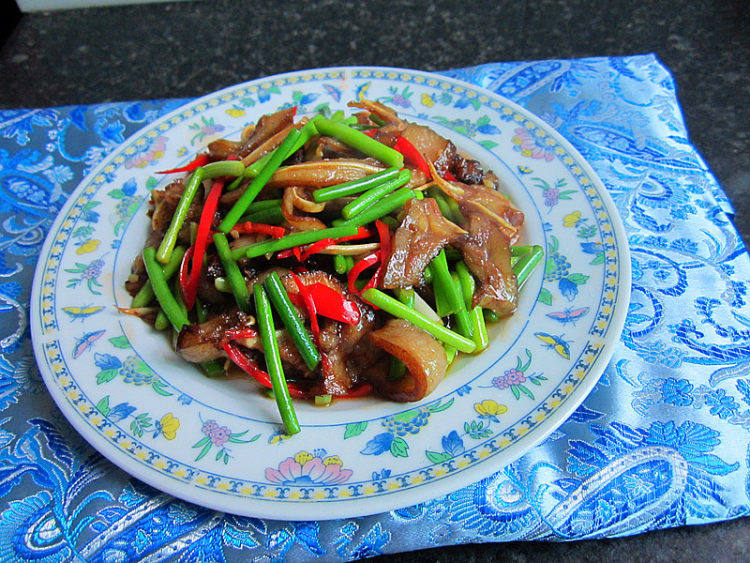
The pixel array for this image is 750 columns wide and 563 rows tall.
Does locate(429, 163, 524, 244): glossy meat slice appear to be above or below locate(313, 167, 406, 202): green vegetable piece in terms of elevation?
below

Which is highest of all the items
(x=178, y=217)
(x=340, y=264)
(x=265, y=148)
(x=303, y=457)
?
(x=265, y=148)

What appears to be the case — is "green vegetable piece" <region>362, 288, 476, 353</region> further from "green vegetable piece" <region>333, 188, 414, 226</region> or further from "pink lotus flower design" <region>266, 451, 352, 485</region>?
"pink lotus flower design" <region>266, 451, 352, 485</region>

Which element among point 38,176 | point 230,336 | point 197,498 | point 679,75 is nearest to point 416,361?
point 230,336

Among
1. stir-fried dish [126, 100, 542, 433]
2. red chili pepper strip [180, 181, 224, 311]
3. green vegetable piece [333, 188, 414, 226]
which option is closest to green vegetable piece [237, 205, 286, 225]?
stir-fried dish [126, 100, 542, 433]

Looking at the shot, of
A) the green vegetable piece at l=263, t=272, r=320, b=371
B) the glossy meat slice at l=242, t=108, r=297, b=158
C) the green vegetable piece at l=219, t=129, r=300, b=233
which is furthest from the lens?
the glossy meat slice at l=242, t=108, r=297, b=158

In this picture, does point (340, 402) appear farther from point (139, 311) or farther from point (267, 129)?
point (267, 129)

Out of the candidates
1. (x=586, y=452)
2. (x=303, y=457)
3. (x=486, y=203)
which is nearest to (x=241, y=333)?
(x=303, y=457)

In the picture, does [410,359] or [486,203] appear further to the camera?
[486,203]
